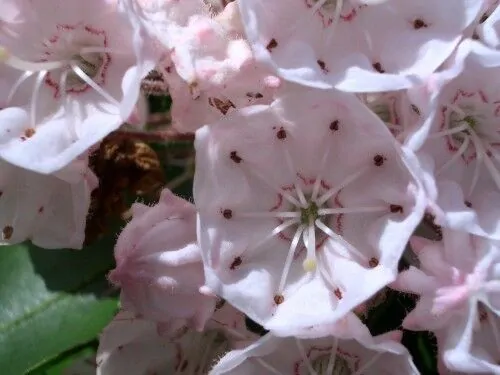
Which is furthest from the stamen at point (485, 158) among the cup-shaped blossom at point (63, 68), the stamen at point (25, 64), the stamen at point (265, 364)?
the stamen at point (25, 64)

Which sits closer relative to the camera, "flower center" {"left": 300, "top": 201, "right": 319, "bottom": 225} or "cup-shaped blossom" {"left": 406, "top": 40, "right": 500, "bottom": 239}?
"cup-shaped blossom" {"left": 406, "top": 40, "right": 500, "bottom": 239}

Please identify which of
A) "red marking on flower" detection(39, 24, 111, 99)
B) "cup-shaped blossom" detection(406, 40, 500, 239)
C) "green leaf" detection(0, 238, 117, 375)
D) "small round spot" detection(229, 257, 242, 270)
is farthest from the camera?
"green leaf" detection(0, 238, 117, 375)

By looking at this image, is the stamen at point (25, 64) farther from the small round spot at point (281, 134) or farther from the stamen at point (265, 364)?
the stamen at point (265, 364)

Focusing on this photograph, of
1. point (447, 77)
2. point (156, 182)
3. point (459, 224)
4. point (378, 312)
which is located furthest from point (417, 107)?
point (156, 182)

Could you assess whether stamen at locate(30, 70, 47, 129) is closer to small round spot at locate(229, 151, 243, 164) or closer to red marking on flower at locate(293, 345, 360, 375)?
small round spot at locate(229, 151, 243, 164)

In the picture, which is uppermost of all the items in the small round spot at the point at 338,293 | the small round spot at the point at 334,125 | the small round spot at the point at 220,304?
the small round spot at the point at 334,125

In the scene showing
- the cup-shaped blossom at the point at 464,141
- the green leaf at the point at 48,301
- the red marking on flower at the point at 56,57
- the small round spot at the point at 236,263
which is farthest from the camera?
the green leaf at the point at 48,301

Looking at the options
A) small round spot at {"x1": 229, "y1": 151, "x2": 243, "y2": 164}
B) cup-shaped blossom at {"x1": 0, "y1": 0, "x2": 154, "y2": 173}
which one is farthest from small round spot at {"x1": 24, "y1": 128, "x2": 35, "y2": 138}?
small round spot at {"x1": 229, "y1": 151, "x2": 243, "y2": 164}

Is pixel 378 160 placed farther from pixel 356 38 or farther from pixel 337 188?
pixel 356 38
